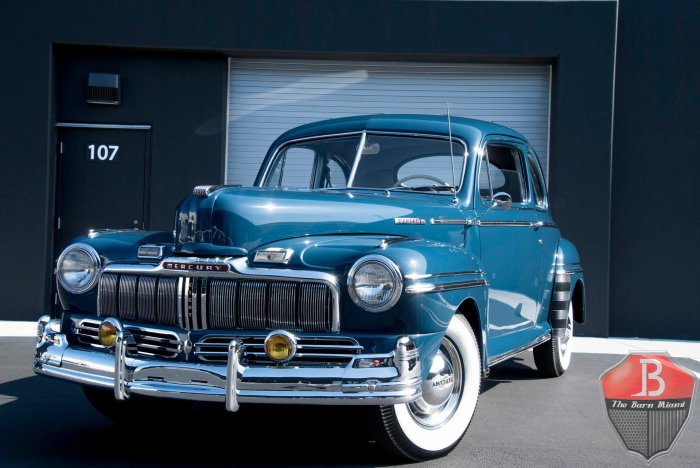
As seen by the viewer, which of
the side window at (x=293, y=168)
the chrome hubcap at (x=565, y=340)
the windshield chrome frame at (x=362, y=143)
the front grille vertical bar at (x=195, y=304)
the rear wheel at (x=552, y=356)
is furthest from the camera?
the chrome hubcap at (x=565, y=340)

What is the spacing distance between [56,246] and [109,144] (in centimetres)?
134

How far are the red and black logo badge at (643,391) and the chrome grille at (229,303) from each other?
1.21 metres

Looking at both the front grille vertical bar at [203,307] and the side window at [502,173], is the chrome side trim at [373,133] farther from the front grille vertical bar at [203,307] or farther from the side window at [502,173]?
the front grille vertical bar at [203,307]

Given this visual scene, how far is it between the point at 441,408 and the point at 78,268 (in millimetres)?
1945

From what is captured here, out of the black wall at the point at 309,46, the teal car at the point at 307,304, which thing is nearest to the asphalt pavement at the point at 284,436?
the teal car at the point at 307,304

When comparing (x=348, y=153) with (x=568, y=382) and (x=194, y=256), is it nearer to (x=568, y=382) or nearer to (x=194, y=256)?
(x=194, y=256)

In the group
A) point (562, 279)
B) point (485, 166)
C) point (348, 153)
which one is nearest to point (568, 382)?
point (562, 279)

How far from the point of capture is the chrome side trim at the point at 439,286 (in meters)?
3.60

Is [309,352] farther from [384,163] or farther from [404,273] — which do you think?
[384,163]

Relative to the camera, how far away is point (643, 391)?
3.29m

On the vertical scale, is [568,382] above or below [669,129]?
below

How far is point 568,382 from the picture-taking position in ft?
21.5

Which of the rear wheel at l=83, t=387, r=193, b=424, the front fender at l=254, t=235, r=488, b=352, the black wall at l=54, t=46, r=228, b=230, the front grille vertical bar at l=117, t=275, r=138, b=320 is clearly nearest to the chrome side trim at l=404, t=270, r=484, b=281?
the front fender at l=254, t=235, r=488, b=352

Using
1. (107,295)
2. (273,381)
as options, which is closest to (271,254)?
(273,381)
